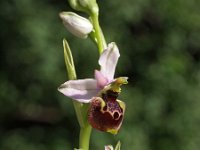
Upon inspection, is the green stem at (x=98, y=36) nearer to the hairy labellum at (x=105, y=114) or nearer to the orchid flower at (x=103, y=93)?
the orchid flower at (x=103, y=93)

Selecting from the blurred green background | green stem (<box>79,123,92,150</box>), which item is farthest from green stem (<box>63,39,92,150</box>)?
the blurred green background

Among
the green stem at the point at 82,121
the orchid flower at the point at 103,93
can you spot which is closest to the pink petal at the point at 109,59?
the orchid flower at the point at 103,93

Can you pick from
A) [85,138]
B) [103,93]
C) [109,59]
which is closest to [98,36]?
[109,59]

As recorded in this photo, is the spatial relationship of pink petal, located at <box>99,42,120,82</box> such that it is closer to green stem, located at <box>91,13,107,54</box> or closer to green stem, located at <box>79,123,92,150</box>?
green stem, located at <box>91,13,107,54</box>

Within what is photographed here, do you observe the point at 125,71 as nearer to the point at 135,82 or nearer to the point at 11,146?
the point at 135,82

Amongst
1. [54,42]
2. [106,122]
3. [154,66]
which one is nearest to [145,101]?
[154,66]

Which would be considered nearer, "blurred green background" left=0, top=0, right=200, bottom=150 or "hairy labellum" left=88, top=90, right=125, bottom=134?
"hairy labellum" left=88, top=90, right=125, bottom=134
